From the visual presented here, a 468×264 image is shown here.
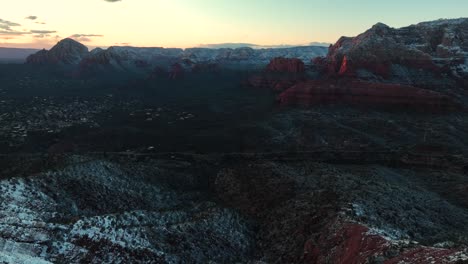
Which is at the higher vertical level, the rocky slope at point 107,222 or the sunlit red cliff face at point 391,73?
the sunlit red cliff face at point 391,73

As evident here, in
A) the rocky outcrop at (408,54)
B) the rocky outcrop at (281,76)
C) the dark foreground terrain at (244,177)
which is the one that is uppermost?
the rocky outcrop at (408,54)

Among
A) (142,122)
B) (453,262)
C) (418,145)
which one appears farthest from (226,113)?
(453,262)

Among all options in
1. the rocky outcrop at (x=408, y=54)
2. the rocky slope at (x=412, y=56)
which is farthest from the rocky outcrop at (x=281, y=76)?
the rocky slope at (x=412, y=56)

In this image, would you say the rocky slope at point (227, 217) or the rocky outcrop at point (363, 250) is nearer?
the rocky outcrop at point (363, 250)

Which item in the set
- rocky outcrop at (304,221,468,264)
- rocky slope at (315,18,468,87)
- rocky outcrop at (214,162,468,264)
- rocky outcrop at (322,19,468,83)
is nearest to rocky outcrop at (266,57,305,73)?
rocky outcrop at (322,19,468,83)

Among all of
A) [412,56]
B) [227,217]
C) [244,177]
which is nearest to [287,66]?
[412,56]

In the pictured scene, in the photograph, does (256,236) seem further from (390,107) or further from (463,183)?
(390,107)

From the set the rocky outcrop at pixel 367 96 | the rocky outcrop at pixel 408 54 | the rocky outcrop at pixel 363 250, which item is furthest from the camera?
the rocky outcrop at pixel 408 54

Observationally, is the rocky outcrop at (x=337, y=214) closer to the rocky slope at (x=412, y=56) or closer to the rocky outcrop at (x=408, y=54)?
the rocky slope at (x=412, y=56)
